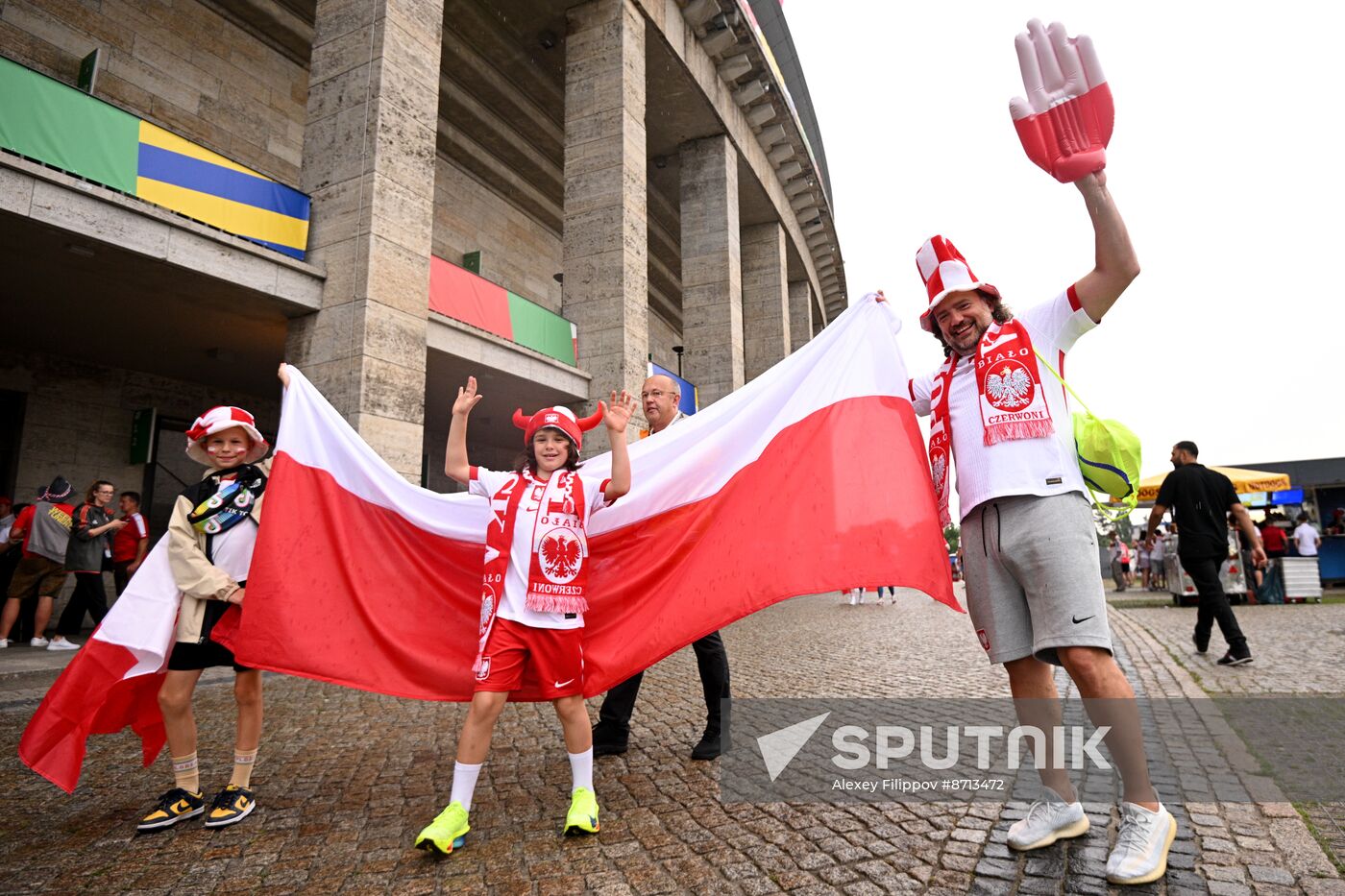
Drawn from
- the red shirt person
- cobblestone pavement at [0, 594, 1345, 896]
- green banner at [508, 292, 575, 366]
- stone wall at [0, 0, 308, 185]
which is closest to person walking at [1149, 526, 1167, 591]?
the red shirt person

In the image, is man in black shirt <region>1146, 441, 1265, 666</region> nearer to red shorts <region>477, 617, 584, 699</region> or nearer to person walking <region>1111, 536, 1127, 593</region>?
red shorts <region>477, 617, 584, 699</region>

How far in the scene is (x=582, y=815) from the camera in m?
2.74

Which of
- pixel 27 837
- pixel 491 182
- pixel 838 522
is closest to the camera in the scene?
pixel 27 837

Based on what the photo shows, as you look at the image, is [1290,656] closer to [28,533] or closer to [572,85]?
[28,533]

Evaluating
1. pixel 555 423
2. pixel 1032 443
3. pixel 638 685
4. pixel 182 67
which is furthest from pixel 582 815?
pixel 182 67

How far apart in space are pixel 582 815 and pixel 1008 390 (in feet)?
7.01

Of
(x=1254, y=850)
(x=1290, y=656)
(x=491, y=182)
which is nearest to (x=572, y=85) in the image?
(x=491, y=182)

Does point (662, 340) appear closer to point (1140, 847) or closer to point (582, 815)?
point (582, 815)

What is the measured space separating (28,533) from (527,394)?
7.25 metres

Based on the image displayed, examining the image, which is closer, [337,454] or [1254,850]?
[1254,850]

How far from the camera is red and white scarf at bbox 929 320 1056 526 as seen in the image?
2.54m

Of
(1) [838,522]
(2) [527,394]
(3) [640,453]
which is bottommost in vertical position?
(1) [838,522]

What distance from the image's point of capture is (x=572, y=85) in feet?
47.0

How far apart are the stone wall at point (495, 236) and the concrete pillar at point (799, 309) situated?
10.6 m
